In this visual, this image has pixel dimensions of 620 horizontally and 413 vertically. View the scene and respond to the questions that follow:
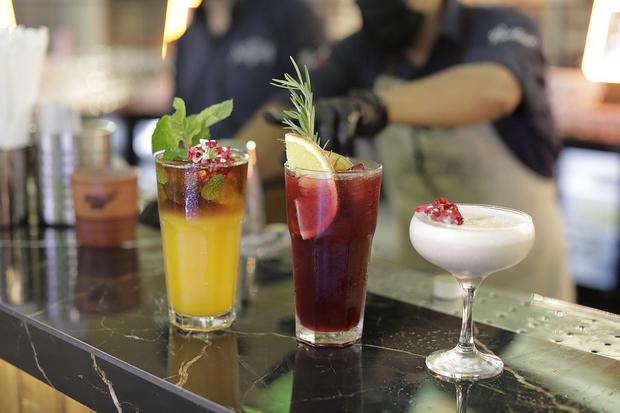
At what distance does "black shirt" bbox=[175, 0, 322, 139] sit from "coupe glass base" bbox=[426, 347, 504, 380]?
2.65 m

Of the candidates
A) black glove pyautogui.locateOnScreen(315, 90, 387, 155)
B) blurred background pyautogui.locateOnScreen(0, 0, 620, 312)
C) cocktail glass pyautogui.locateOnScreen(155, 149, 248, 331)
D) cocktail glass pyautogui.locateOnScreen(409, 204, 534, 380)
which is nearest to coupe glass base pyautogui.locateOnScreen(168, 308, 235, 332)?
cocktail glass pyautogui.locateOnScreen(155, 149, 248, 331)

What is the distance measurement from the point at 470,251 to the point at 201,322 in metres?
0.49

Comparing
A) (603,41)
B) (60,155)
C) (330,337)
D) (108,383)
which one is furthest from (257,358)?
(603,41)

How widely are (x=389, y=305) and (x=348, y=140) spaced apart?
0.47m

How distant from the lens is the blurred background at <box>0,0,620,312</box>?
3932 mm

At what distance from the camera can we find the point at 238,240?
1.44m

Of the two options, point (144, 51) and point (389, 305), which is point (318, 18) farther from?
point (144, 51)

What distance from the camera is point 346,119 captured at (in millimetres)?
1825

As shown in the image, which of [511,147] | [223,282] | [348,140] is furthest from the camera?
[511,147]

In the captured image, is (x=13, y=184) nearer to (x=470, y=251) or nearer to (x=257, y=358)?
(x=257, y=358)

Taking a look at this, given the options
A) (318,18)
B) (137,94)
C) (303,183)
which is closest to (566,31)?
(318,18)

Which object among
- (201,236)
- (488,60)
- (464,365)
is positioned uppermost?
(488,60)

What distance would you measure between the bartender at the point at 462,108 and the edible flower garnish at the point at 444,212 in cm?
94

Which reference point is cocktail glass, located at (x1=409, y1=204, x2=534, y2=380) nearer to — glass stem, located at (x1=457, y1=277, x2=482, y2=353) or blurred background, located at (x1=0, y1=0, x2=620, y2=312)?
glass stem, located at (x1=457, y1=277, x2=482, y2=353)
